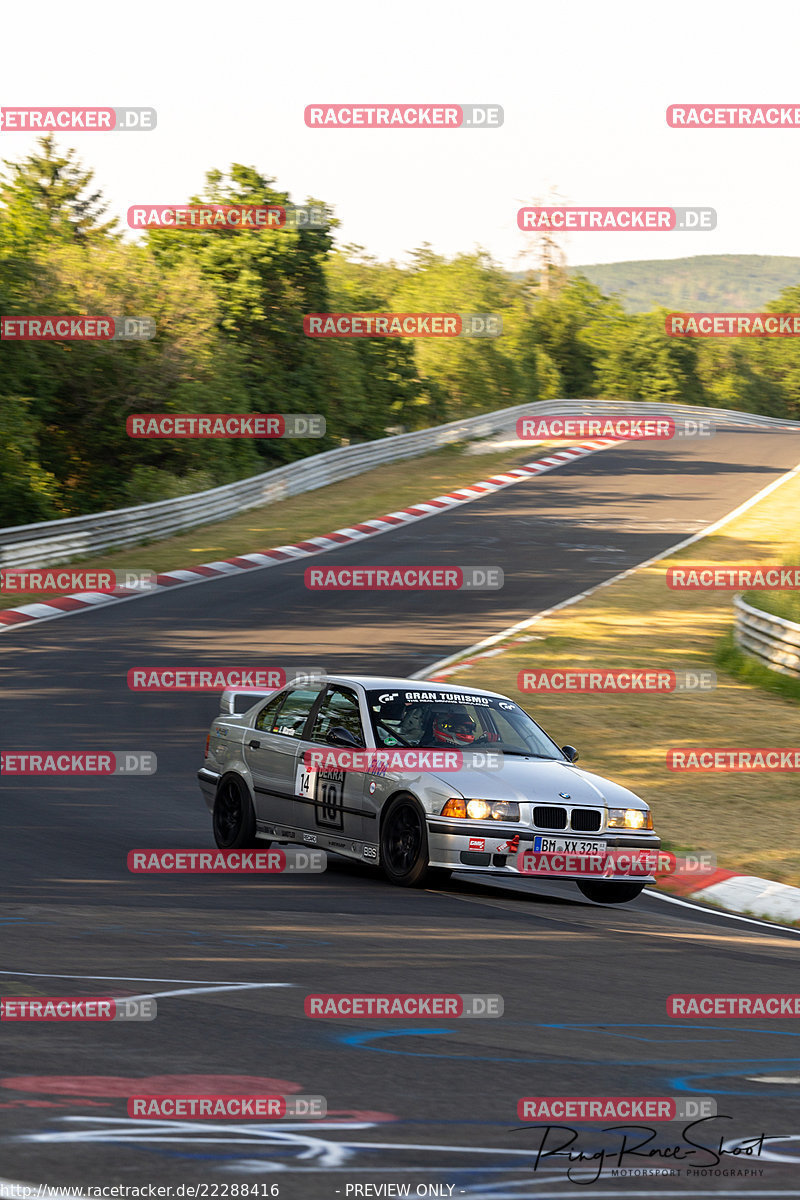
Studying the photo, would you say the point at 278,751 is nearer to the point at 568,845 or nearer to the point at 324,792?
the point at 324,792

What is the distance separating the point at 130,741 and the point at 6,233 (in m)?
30.9

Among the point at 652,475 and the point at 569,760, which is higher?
the point at 652,475

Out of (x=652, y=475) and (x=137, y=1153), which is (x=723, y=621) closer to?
(x=652, y=475)

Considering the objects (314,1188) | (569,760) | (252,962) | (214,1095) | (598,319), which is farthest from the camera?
(598,319)

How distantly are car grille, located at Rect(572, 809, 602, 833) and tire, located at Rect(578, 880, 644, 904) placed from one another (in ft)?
1.39

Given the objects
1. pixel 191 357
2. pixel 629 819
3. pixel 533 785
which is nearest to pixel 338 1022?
pixel 533 785

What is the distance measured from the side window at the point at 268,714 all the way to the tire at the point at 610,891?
110 inches

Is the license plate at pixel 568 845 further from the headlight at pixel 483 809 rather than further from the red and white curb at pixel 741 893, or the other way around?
the red and white curb at pixel 741 893

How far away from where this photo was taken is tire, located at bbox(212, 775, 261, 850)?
11555 mm

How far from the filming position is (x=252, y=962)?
7.57 meters

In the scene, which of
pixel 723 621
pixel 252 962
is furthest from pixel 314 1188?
pixel 723 621

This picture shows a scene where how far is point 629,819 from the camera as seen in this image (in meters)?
10.4

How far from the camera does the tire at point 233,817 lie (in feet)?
37.9

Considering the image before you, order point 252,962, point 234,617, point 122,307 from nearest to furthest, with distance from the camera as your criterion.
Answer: point 252,962
point 234,617
point 122,307
